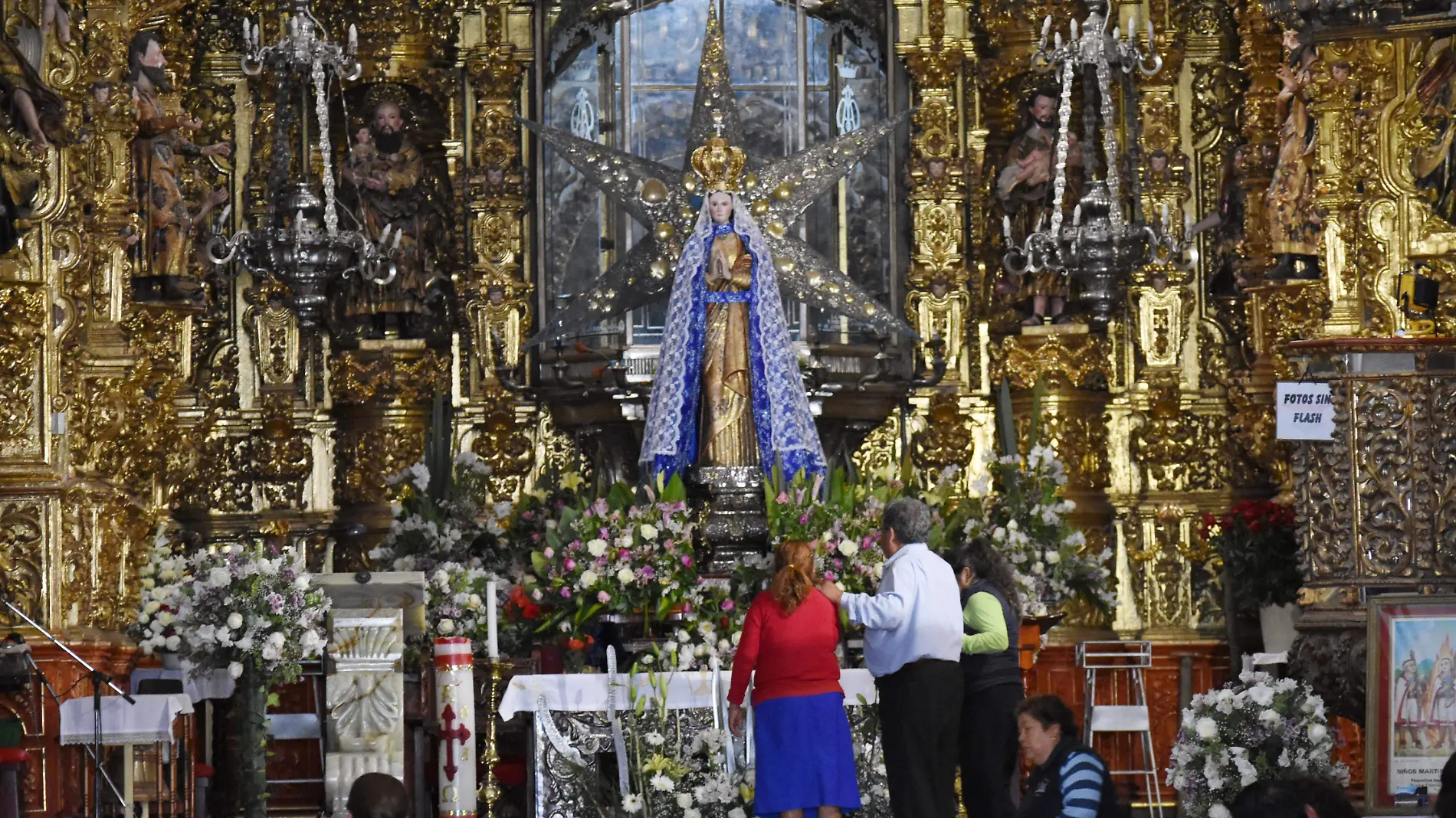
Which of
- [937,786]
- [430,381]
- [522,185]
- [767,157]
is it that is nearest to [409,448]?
[430,381]

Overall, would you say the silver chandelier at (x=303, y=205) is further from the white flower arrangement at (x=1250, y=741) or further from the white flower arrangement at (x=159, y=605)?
the white flower arrangement at (x=1250, y=741)

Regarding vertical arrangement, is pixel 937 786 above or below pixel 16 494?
below

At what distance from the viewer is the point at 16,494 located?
1287 cm

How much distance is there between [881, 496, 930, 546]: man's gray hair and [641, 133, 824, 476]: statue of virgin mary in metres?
3.11

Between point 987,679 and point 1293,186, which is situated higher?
point 1293,186

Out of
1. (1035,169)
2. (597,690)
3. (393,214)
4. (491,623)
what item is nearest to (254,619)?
(491,623)

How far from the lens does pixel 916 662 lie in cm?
1063

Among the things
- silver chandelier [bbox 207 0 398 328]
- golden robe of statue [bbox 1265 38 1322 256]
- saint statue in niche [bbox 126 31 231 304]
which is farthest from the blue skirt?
saint statue in niche [bbox 126 31 231 304]

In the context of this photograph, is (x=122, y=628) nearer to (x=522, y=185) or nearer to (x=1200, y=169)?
(x=522, y=185)

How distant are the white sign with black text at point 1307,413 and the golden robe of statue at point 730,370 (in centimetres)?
328

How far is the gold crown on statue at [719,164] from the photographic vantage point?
14.4m

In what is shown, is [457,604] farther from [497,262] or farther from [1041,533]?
[1041,533]

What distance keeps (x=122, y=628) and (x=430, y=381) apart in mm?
3307

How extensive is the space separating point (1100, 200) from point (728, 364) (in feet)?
8.14
